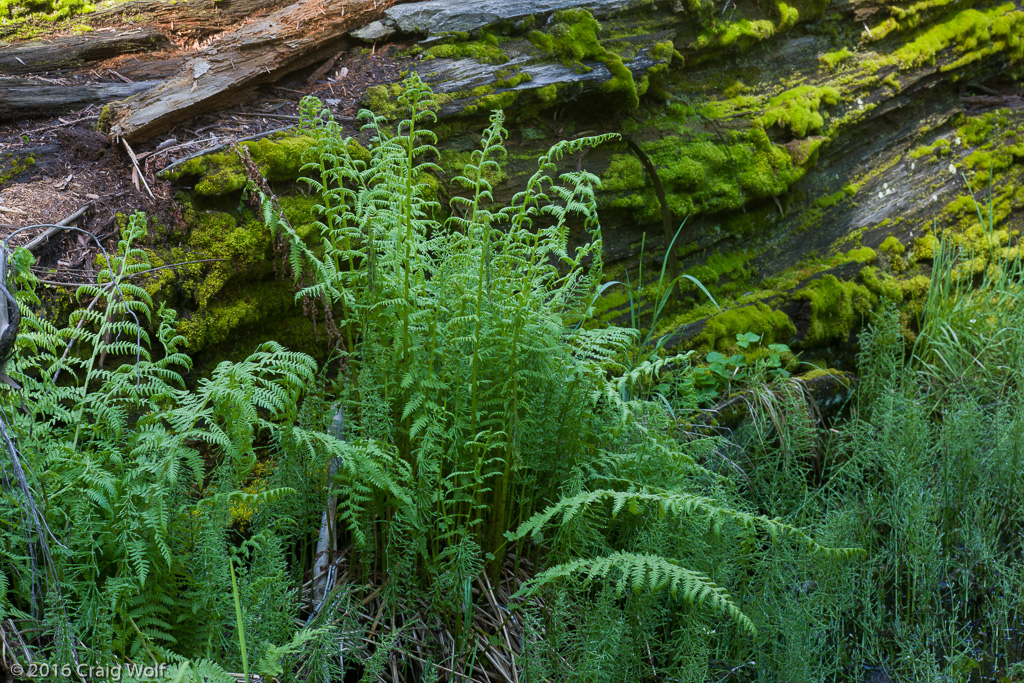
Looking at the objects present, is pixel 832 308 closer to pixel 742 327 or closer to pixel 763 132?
pixel 742 327

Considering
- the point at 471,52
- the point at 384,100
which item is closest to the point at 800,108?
the point at 471,52

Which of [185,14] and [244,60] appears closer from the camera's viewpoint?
[244,60]

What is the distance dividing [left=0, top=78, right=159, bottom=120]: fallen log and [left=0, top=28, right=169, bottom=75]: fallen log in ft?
0.52

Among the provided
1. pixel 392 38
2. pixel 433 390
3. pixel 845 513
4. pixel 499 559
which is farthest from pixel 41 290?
pixel 845 513

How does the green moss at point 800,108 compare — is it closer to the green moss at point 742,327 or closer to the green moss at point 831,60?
the green moss at point 831,60

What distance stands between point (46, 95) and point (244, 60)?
1043 millimetres

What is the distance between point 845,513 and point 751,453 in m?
1.00

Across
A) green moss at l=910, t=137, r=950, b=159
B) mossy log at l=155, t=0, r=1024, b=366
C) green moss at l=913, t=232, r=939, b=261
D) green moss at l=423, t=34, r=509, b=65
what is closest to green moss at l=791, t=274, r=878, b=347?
mossy log at l=155, t=0, r=1024, b=366

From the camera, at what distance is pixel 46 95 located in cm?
363

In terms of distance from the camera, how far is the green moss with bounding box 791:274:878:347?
4.64 meters

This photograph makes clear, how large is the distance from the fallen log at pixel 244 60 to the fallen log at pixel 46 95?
1.19 feet

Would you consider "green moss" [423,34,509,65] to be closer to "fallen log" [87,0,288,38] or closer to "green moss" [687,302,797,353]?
"fallen log" [87,0,288,38]

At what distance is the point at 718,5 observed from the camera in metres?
5.15

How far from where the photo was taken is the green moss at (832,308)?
464 cm
